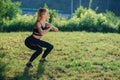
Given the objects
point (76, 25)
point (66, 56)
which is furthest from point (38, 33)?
point (76, 25)

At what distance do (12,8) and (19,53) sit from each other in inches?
296

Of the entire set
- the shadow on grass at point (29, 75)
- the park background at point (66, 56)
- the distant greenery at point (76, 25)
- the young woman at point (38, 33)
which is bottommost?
the distant greenery at point (76, 25)

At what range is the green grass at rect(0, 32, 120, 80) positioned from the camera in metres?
7.35

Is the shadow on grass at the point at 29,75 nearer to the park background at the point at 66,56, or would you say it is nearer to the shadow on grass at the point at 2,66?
the park background at the point at 66,56

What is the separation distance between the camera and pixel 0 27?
1448 cm

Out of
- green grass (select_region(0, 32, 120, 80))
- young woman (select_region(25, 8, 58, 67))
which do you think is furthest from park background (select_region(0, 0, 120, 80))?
young woman (select_region(25, 8, 58, 67))

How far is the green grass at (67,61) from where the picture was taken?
24.1ft

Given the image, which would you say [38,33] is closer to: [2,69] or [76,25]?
[2,69]

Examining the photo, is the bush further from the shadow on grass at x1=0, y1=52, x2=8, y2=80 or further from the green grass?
the shadow on grass at x1=0, y1=52, x2=8, y2=80

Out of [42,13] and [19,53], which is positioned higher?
[42,13]

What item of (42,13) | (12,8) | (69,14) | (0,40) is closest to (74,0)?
(69,14)

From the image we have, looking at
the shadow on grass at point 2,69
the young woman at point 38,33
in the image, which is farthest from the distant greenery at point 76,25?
the young woman at point 38,33

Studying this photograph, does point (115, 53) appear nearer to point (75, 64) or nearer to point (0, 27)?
point (75, 64)

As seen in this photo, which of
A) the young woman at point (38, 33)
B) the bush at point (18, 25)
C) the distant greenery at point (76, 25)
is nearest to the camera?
the young woman at point (38, 33)
